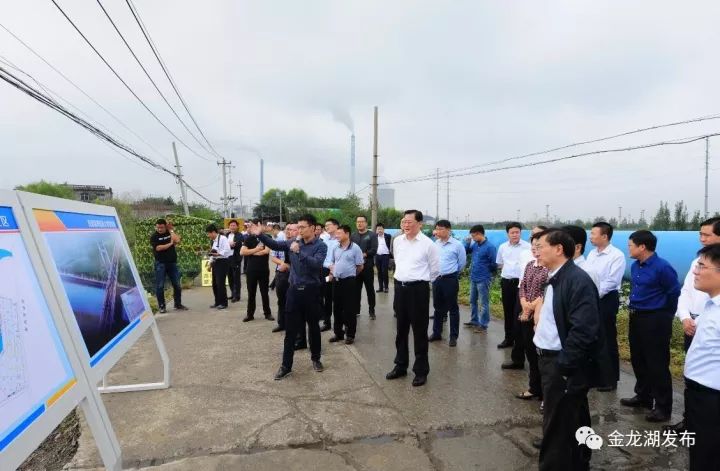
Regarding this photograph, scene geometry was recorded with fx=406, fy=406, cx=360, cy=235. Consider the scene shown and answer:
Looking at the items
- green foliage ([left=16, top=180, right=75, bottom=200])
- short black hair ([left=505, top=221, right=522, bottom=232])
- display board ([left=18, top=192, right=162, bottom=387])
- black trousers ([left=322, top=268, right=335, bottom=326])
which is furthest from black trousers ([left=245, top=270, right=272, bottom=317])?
green foliage ([left=16, top=180, right=75, bottom=200])

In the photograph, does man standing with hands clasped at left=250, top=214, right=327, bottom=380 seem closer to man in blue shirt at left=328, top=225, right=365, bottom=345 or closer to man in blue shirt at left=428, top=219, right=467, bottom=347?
man in blue shirt at left=328, top=225, right=365, bottom=345

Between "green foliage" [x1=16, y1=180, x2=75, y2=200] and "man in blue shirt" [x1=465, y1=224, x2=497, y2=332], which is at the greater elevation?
"green foliage" [x1=16, y1=180, x2=75, y2=200]

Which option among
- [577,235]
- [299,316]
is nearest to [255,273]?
[299,316]

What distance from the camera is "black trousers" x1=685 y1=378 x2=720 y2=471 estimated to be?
2.07 m

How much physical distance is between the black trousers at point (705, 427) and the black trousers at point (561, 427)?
527 millimetres

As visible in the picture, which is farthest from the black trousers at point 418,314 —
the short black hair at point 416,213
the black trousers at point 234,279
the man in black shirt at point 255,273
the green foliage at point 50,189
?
the green foliage at point 50,189

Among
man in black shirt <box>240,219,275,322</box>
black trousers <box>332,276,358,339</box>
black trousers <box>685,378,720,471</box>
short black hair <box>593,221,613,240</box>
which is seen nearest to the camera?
black trousers <box>685,378,720,471</box>

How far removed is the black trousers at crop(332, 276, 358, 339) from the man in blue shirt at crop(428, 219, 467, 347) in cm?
119

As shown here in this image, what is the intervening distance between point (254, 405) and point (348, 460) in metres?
1.29

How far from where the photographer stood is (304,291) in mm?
4625

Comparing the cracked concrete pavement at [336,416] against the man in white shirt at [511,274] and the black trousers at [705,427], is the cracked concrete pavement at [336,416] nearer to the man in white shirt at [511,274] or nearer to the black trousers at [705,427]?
the man in white shirt at [511,274]

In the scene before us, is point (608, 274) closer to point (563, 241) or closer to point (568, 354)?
point (563, 241)

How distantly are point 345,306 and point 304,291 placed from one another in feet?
4.94

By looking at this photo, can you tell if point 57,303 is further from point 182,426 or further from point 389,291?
point 389,291
